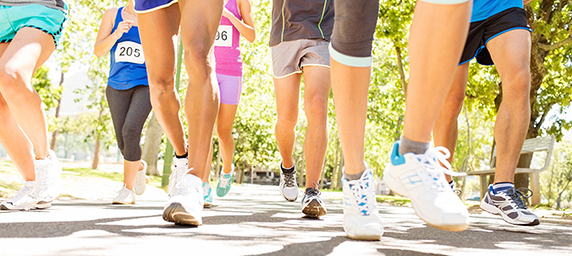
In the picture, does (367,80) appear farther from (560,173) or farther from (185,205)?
(560,173)

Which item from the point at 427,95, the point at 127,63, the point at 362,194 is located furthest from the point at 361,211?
the point at 127,63

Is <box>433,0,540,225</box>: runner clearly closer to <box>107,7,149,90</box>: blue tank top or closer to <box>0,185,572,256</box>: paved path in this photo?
<box>0,185,572,256</box>: paved path

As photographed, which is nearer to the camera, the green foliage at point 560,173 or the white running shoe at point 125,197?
the white running shoe at point 125,197

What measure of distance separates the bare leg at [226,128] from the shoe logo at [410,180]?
3.29 meters

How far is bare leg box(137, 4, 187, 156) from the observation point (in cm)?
312

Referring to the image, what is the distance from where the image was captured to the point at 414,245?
2.16 metres

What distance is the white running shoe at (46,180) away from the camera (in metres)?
3.54

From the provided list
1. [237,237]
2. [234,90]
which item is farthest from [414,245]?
[234,90]

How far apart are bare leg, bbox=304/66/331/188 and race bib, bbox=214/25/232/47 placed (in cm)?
139

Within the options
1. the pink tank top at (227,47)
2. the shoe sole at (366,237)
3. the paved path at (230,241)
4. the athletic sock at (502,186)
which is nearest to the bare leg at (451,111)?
the athletic sock at (502,186)

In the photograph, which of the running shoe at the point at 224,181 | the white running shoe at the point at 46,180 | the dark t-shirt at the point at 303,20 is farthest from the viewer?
the running shoe at the point at 224,181

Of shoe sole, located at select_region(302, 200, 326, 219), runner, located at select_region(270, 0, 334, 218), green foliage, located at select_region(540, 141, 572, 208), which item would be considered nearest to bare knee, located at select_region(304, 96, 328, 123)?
runner, located at select_region(270, 0, 334, 218)

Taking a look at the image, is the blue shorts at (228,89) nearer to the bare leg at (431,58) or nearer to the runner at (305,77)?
the runner at (305,77)

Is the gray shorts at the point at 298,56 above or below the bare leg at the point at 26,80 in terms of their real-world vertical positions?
above
